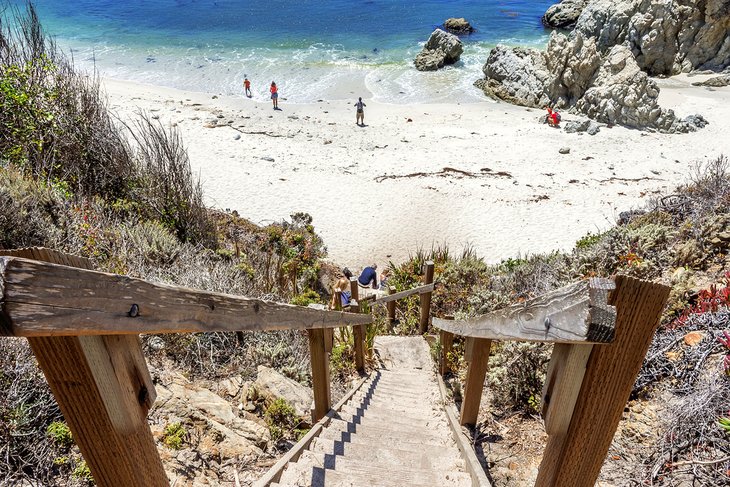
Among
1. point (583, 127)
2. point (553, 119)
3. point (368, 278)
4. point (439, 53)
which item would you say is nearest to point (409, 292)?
point (368, 278)

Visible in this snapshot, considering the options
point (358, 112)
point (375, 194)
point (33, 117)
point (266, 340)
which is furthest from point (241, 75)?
point (266, 340)

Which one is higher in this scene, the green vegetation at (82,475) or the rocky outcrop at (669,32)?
the rocky outcrop at (669,32)

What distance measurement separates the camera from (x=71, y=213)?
623 cm

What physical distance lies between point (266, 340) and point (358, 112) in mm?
18035

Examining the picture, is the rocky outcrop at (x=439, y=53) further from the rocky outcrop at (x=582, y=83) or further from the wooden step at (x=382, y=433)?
the wooden step at (x=382, y=433)

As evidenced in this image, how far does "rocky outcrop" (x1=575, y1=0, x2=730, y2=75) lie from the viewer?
90.3 feet

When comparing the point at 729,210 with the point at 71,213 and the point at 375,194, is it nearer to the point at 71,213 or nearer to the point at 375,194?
the point at 71,213

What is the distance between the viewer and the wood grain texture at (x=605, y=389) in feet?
3.98

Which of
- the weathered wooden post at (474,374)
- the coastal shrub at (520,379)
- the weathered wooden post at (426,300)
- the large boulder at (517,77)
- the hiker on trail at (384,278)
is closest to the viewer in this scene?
the weathered wooden post at (474,374)

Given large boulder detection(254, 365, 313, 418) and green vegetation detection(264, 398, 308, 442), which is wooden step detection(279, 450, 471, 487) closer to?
green vegetation detection(264, 398, 308, 442)

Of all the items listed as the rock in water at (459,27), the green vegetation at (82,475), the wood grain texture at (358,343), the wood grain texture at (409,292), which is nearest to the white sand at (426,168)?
the wood grain texture at (409,292)

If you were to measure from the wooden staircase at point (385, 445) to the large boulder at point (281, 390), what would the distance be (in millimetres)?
381

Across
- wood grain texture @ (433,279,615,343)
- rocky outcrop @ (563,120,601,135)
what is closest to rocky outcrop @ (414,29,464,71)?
rocky outcrop @ (563,120,601,135)

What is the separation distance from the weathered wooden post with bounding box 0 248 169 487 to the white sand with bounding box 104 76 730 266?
11.4 metres
